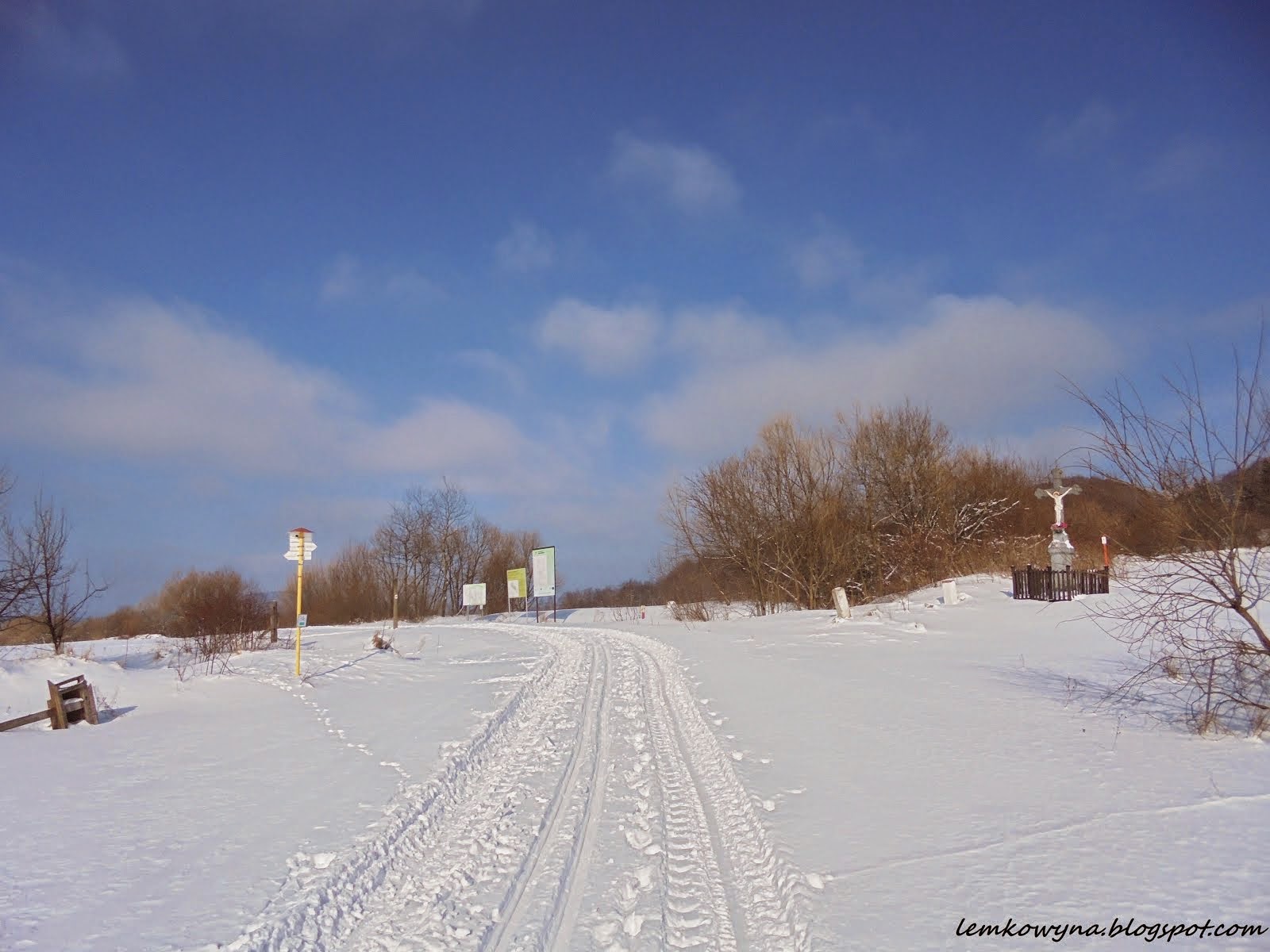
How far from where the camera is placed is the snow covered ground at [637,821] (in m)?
4.12

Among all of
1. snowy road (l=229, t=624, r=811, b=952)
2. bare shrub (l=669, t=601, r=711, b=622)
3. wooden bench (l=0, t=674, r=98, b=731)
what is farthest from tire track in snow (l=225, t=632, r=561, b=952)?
bare shrub (l=669, t=601, r=711, b=622)

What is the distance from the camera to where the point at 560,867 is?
4.97 metres

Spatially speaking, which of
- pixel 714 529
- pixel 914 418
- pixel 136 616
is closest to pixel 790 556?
pixel 714 529

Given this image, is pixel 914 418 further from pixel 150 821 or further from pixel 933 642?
pixel 150 821

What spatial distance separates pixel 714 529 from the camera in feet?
117

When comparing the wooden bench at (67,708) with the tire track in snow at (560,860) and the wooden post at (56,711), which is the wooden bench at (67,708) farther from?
the tire track in snow at (560,860)

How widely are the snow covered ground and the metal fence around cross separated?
31.0 ft

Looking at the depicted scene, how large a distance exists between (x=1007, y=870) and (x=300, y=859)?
4.73m

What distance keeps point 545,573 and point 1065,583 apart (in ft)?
89.1

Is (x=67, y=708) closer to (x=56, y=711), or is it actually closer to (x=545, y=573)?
(x=56, y=711)

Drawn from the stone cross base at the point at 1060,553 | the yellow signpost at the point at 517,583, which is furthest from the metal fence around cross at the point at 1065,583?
the yellow signpost at the point at 517,583

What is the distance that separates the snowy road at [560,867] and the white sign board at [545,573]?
32811mm

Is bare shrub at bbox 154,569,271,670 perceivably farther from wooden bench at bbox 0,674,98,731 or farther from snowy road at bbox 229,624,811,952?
snowy road at bbox 229,624,811,952

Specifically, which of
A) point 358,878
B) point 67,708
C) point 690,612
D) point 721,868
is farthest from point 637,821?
point 690,612
